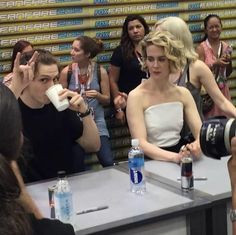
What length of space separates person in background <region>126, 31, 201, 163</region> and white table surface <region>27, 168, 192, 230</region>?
479 millimetres

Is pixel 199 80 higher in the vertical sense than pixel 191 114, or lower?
higher

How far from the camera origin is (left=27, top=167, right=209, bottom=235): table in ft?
7.66

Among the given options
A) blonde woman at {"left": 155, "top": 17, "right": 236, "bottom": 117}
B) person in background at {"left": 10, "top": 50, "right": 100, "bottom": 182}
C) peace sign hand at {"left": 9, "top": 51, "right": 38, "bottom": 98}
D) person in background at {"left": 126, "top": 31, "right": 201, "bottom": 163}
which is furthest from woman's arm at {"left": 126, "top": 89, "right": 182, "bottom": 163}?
peace sign hand at {"left": 9, "top": 51, "right": 38, "bottom": 98}

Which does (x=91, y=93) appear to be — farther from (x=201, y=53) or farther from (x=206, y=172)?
(x=206, y=172)

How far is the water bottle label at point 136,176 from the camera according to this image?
2689 mm

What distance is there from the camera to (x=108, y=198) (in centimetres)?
264

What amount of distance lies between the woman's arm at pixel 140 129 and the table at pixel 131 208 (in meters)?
0.36

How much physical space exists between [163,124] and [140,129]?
0.19m

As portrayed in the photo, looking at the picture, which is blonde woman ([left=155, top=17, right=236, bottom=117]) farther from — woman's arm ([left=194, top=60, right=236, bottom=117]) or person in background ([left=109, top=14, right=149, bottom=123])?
person in background ([left=109, top=14, right=149, bottom=123])

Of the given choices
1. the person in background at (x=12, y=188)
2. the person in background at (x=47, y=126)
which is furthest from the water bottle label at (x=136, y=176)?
the person in background at (x=12, y=188)

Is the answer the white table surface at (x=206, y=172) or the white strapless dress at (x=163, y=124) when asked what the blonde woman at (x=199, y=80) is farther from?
the white table surface at (x=206, y=172)

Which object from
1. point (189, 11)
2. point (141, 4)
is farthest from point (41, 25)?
point (189, 11)

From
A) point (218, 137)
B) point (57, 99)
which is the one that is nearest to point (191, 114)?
point (57, 99)

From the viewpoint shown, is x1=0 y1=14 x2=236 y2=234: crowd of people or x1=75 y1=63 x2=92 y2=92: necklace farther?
x1=75 y1=63 x2=92 y2=92: necklace
